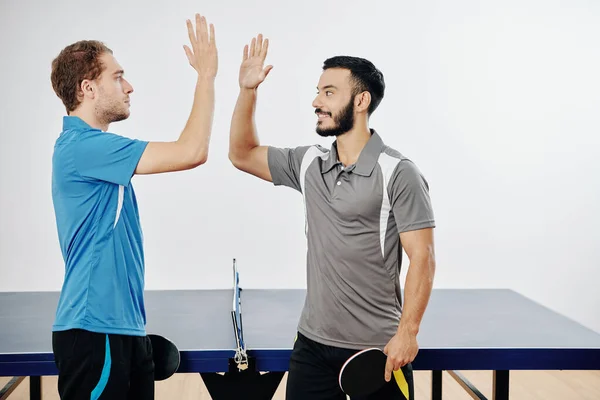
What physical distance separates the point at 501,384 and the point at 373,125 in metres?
2.46

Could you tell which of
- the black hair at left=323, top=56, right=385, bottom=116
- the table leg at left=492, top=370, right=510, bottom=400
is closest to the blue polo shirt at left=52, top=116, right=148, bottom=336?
the black hair at left=323, top=56, right=385, bottom=116

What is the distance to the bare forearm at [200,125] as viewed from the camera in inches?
69.8

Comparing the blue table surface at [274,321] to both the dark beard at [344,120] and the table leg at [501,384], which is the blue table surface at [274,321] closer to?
the table leg at [501,384]

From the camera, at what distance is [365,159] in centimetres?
201

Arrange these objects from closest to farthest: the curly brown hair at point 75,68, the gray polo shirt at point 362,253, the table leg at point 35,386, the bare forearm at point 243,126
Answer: the curly brown hair at point 75,68 → the gray polo shirt at point 362,253 → the bare forearm at point 243,126 → the table leg at point 35,386

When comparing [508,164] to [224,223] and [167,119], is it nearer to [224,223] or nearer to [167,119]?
[224,223]

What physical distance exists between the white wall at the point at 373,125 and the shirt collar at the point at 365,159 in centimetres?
249

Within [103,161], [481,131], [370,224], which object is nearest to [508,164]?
[481,131]

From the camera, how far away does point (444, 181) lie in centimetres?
466

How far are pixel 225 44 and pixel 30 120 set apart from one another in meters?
1.30

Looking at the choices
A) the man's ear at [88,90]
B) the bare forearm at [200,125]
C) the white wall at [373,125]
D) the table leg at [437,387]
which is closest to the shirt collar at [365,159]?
the bare forearm at [200,125]

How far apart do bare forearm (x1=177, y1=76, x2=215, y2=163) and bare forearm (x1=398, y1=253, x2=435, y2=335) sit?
24.2 inches

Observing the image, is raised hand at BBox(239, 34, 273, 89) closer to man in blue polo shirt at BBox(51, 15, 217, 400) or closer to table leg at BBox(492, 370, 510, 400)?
man in blue polo shirt at BBox(51, 15, 217, 400)

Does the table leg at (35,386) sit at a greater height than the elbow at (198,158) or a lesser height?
lesser
